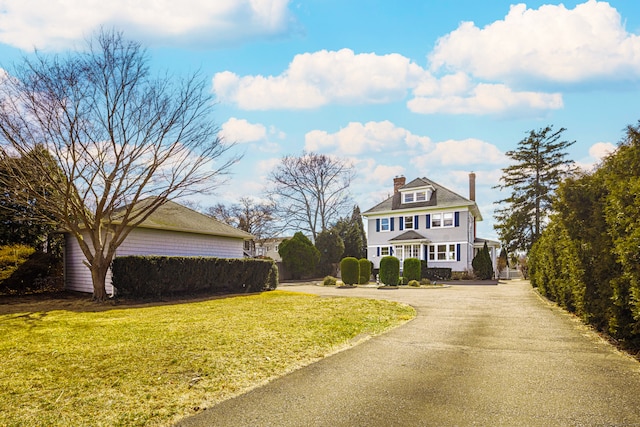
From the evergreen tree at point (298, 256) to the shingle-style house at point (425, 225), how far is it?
5.74m

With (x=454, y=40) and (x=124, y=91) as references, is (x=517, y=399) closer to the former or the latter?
(x=454, y=40)

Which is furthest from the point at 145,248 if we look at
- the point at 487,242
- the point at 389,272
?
the point at 487,242

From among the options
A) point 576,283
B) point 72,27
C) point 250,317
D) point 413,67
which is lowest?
point 250,317

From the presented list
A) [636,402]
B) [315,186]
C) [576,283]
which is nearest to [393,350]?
[636,402]

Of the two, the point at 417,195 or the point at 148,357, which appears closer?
the point at 148,357

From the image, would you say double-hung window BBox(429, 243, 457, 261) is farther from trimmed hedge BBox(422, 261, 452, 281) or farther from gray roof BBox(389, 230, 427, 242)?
trimmed hedge BBox(422, 261, 452, 281)

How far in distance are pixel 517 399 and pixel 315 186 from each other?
37.0 m

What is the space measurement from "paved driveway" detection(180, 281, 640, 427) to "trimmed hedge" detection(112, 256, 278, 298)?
10508 mm

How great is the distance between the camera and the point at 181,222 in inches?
766

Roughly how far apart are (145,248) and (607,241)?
53.5 ft

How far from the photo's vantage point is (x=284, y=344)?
7.17 metres

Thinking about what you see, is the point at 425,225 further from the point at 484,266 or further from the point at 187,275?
the point at 187,275

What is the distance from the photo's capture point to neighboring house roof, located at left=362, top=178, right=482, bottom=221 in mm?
33531

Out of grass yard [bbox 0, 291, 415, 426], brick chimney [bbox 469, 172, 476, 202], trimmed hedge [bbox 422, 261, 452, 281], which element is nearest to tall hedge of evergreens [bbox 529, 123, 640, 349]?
grass yard [bbox 0, 291, 415, 426]
